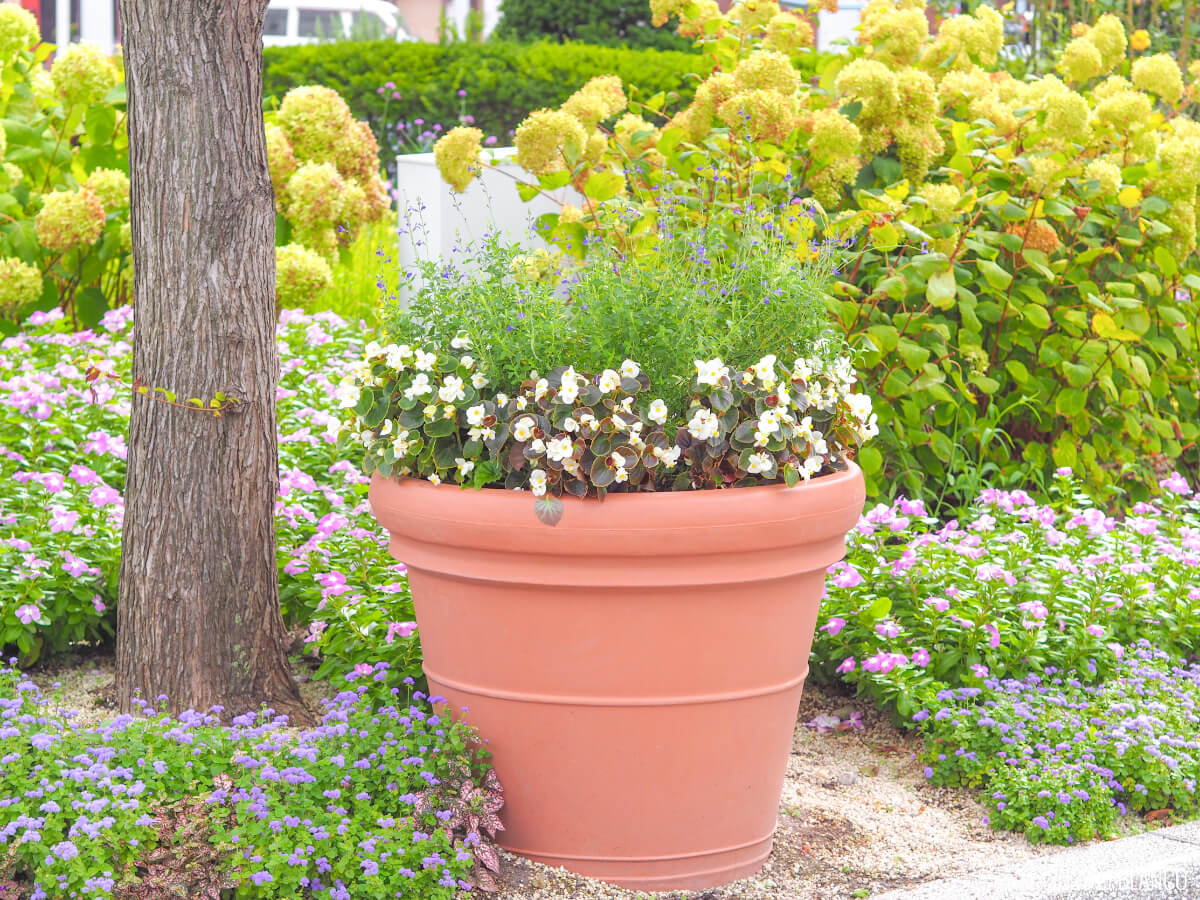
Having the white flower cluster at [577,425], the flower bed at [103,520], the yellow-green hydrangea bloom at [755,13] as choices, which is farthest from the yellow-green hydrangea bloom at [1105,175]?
the flower bed at [103,520]

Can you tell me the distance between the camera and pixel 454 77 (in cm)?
1033

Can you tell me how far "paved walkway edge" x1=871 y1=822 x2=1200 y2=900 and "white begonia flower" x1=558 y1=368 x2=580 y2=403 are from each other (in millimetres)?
1010

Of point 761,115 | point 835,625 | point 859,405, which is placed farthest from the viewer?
point 761,115

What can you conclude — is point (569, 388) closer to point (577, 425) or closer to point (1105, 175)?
point (577, 425)

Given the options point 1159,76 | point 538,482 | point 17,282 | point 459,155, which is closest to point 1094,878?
point 538,482

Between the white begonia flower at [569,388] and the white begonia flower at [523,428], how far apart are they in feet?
0.23

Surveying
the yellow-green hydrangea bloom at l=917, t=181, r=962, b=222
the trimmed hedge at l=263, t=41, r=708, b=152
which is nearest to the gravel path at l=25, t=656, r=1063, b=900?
the yellow-green hydrangea bloom at l=917, t=181, r=962, b=222

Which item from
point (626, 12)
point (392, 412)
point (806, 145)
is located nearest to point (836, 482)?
point (392, 412)

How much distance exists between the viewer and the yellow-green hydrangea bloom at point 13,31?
4.92 m

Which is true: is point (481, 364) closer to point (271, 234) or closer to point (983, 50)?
point (271, 234)

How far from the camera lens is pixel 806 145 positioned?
405 cm

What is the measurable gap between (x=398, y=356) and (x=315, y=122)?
3.17 meters

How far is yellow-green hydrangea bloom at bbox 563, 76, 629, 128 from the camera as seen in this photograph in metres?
4.02

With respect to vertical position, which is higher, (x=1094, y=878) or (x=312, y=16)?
(x=312, y=16)
